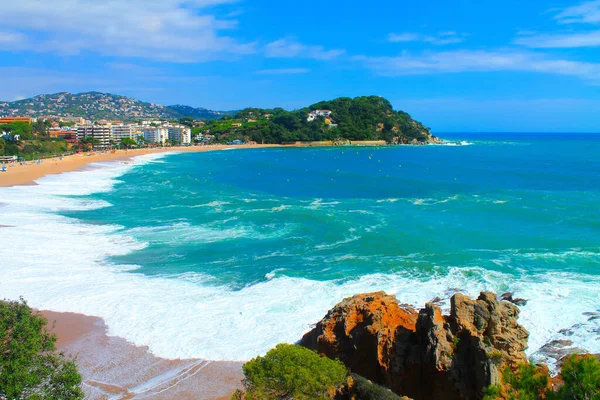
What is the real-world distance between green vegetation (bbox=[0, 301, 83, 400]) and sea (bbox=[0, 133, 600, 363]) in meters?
4.44

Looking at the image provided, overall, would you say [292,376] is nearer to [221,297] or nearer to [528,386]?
[528,386]

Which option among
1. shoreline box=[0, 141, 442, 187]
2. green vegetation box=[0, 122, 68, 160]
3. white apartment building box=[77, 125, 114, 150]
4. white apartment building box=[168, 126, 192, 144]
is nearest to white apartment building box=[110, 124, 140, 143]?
white apartment building box=[77, 125, 114, 150]

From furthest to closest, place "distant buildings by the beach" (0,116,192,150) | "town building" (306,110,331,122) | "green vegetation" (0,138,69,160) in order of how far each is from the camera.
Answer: "town building" (306,110,331,122) → "distant buildings by the beach" (0,116,192,150) → "green vegetation" (0,138,69,160)

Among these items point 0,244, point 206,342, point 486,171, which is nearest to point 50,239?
point 0,244

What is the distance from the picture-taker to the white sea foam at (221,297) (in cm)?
1427

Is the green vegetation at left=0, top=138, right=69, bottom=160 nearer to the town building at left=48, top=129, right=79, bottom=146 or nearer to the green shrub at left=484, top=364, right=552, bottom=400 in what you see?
the town building at left=48, top=129, right=79, bottom=146

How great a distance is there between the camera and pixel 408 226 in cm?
2930

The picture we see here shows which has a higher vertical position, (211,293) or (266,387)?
(266,387)

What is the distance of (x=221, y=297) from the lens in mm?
17531

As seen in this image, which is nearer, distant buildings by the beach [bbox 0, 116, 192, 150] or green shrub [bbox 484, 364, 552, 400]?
green shrub [bbox 484, 364, 552, 400]

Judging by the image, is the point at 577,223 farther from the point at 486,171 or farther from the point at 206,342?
the point at 486,171

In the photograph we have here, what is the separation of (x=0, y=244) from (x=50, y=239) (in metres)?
2.22

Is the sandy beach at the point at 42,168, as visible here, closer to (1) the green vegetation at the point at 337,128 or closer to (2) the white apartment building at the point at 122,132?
(2) the white apartment building at the point at 122,132

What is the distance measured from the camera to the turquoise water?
21344mm
